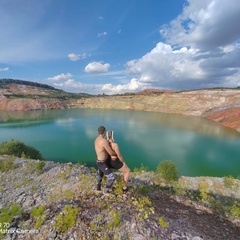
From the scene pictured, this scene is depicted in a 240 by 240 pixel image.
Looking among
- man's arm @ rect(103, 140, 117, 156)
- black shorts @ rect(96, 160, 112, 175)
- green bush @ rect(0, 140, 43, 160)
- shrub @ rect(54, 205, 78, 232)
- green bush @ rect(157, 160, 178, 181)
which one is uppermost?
man's arm @ rect(103, 140, 117, 156)

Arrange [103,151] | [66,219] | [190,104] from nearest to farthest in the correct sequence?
[66,219] < [103,151] < [190,104]

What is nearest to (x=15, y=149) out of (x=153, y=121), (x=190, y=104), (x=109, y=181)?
(x=109, y=181)

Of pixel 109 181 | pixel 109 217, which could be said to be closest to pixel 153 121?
pixel 109 181

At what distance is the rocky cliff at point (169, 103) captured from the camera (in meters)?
77.6

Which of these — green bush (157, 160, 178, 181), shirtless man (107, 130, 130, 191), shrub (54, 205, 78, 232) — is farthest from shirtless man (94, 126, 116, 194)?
green bush (157, 160, 178, 181)

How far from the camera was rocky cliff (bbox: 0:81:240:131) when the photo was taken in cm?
7762

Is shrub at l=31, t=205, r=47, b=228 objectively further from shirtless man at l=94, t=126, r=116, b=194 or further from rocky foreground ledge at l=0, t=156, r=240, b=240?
shirtless man at l=94, t=126, r=116, b=194

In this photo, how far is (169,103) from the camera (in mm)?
101625

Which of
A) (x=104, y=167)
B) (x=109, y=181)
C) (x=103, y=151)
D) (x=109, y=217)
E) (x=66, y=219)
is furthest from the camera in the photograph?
(x=109, y=181)

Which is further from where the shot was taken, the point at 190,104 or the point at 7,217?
the point at 190,104

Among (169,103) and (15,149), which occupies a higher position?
(15,149)

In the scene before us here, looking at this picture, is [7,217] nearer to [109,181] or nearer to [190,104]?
[109,181]

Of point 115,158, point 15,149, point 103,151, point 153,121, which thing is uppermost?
point 103,151

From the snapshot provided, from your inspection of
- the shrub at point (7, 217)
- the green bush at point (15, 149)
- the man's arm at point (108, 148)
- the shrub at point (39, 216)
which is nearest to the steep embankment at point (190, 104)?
the green bush at point (15, 149)
